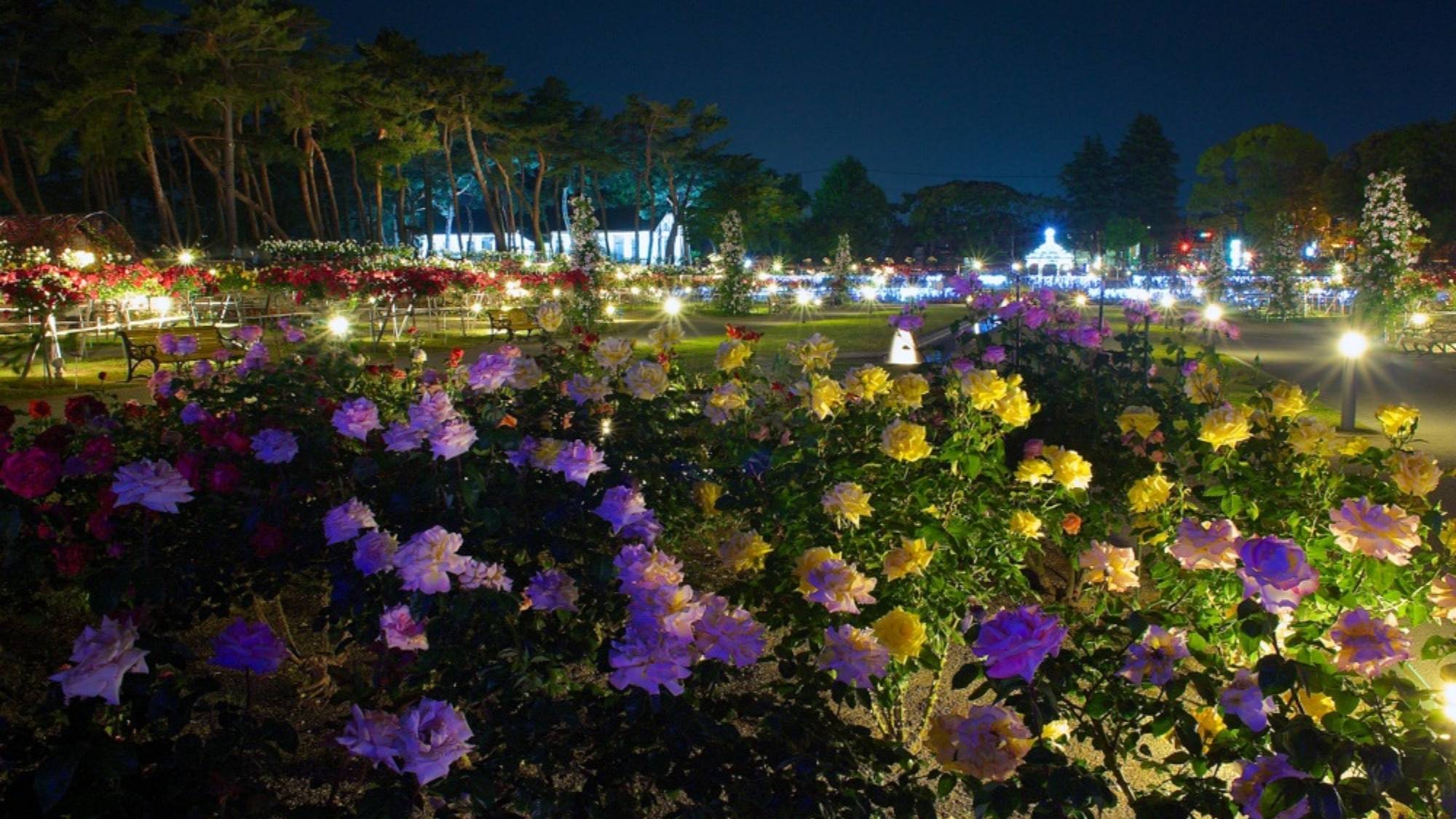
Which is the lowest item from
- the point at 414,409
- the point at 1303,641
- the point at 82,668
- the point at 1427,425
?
the point at 1427,425

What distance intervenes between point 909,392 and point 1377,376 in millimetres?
13785

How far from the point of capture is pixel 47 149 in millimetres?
31922

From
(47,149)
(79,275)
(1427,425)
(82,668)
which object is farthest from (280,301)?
(82,668)

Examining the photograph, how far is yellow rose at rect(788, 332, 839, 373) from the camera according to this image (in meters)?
3.42

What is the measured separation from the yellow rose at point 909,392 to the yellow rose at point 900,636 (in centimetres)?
89

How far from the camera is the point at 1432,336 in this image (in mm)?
16578

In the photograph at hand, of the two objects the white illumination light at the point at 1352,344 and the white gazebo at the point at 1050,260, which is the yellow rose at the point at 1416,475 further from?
the white gazebo at the point at 1050,260

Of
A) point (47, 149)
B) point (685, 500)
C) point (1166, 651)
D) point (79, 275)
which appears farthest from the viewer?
point (47, 149)

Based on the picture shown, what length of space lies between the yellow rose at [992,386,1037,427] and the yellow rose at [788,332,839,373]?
0.79m

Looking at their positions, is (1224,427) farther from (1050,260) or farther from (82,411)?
(1050,260)

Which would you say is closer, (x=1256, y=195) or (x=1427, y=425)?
(x=1427, y=425)

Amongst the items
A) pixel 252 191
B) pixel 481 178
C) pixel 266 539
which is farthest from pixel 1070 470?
pixel 252 191

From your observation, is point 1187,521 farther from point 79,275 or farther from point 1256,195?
point 1256,195

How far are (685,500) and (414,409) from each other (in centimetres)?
110
